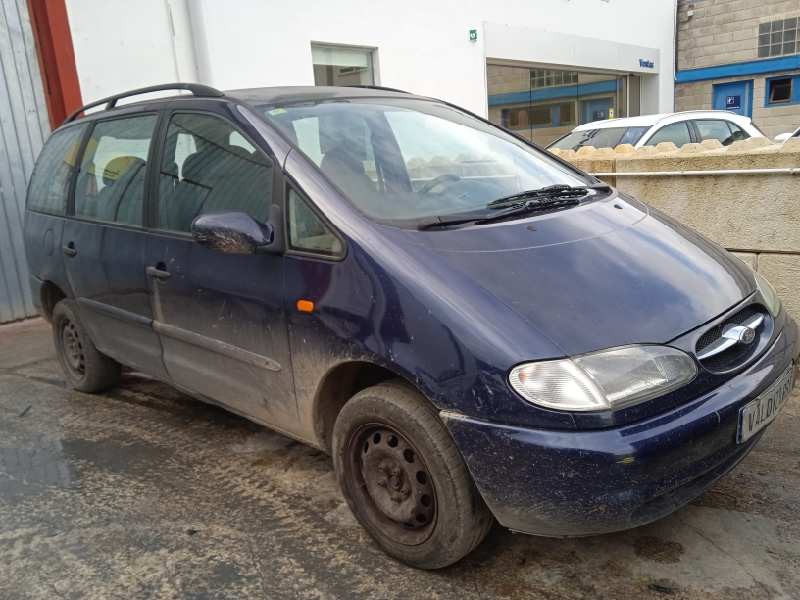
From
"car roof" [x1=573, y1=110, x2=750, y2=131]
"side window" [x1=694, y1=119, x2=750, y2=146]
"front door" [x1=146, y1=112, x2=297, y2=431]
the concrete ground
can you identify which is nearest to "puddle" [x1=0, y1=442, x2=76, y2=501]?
the concrete ground

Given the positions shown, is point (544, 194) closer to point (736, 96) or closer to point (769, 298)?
point (769, 298)

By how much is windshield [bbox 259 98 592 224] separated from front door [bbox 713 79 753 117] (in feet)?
58.7

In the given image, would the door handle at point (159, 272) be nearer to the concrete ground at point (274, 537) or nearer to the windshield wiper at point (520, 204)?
the concrete ground at point (274, 537)

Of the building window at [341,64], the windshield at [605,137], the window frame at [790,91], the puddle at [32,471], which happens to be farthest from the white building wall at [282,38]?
the window frame at [790,91]

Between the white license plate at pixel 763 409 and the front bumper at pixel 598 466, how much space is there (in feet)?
0.15

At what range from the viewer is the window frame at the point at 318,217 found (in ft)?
8.11

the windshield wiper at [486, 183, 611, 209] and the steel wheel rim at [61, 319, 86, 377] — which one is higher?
the windshield wiper at [486, 183, 611, 209]

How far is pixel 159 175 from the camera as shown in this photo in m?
3.36

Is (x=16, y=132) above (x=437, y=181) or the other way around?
above

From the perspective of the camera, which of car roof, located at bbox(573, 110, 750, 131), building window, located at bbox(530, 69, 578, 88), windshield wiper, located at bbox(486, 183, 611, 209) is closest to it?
windshield wiper, located at bbox(486, 183, 611, 209)

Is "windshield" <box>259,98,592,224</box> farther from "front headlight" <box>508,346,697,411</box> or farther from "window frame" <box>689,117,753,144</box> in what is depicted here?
"window frame" <box>689,117,753,144</box>

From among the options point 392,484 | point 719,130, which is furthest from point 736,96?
point 392,484

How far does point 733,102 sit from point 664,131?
1272 cm

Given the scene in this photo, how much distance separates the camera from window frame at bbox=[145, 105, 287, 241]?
270 centimetres
